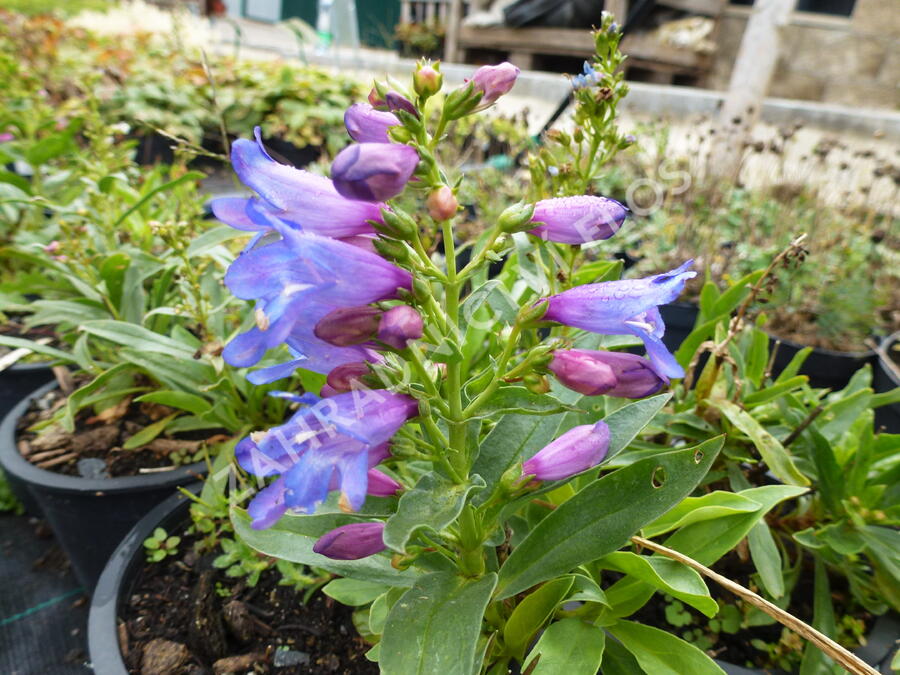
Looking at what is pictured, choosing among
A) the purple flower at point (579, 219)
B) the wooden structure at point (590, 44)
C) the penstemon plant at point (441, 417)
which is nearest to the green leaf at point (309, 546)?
the penstemon plant at point (441, 417)

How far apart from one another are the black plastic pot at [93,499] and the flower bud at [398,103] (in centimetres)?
114

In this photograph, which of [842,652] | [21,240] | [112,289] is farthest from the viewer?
[21,240]

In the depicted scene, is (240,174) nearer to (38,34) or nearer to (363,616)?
(363,616)

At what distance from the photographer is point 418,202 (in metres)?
3.71

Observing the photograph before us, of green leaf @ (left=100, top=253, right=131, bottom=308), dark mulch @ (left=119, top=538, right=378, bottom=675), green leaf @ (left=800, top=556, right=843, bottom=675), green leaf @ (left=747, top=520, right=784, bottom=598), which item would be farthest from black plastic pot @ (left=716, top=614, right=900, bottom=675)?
green leaf @ (left=100, top=253, right=131, bottom=308)

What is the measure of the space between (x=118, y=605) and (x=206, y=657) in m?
0.20

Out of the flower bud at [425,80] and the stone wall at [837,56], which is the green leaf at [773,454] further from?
the stone wall at [837,56]

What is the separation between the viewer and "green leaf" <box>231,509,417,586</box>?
36.5 inches

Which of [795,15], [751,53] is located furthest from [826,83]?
[751,53]

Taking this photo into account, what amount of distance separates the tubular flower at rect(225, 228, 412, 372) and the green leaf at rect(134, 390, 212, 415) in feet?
3.09

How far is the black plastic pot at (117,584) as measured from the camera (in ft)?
3.58

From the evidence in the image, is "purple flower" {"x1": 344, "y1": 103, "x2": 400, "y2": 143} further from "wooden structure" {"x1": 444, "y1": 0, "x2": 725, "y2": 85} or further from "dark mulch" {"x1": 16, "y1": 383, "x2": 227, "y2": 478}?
"wooden structure" {"x1": 444, "y1": 0, "x2": 725, "y2": 85}

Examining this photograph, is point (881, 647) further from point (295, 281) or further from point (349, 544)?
point (295, 281)

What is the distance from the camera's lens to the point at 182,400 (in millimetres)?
1562
